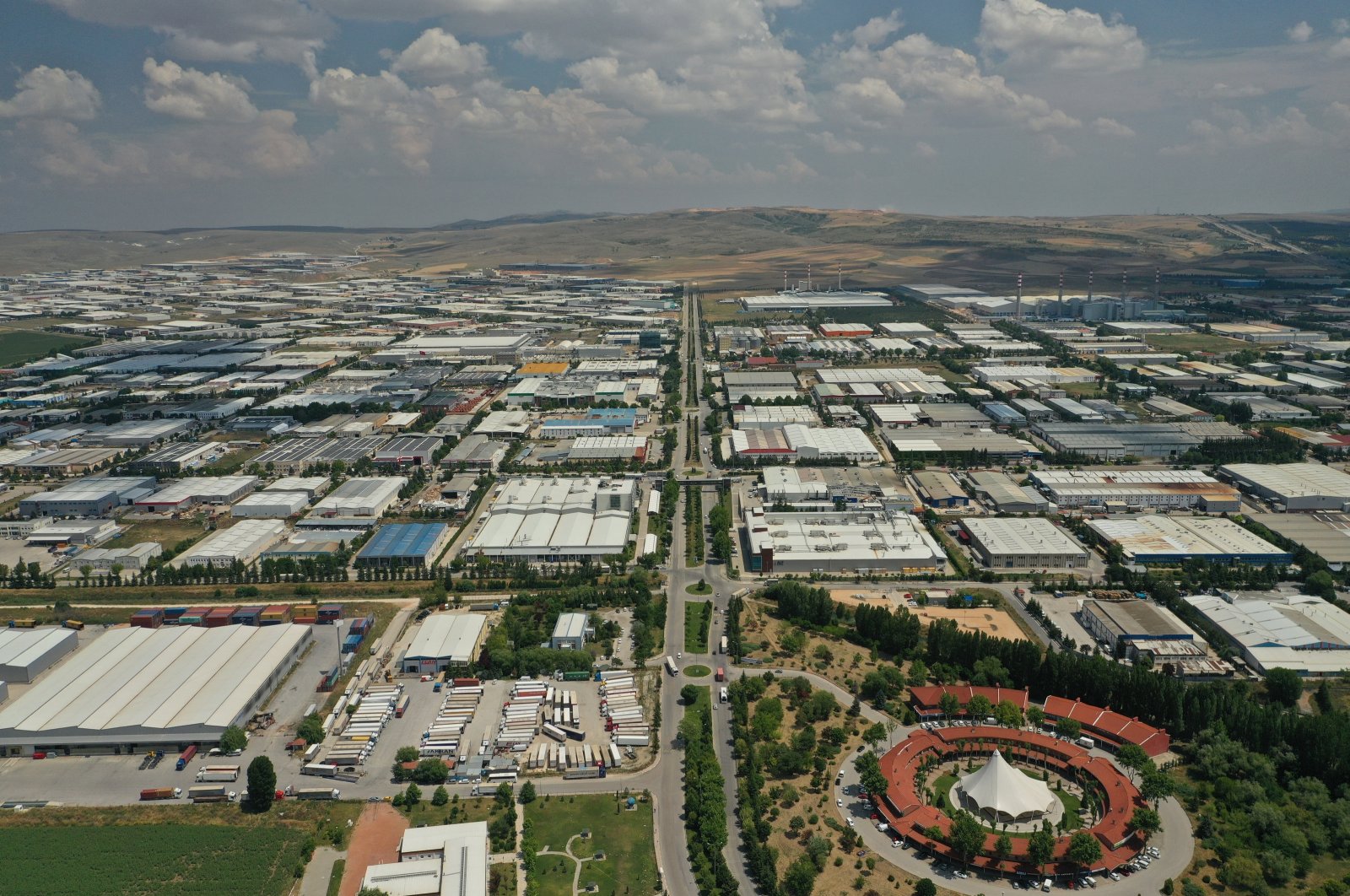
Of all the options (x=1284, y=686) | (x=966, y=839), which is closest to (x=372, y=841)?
(x=966, y=839)

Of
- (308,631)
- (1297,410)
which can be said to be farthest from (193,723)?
(1297,410)

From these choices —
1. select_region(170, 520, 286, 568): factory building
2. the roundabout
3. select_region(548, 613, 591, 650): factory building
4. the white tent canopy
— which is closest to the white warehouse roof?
select_region(548, 613, 591, 650): factory building

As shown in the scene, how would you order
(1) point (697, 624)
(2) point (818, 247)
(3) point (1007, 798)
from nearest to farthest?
(3) point (1007, 798), (1) point (697, 624), (2) point (818, 247)

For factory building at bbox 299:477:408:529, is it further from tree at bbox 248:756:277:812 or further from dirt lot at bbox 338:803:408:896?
dirt lot at bbox 338:803:408:896

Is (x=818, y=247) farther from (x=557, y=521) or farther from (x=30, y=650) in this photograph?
(x=30, y=650)

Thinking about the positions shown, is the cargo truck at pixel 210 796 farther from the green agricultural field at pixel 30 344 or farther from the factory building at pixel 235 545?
the green agricultural field at pixel 30 344
